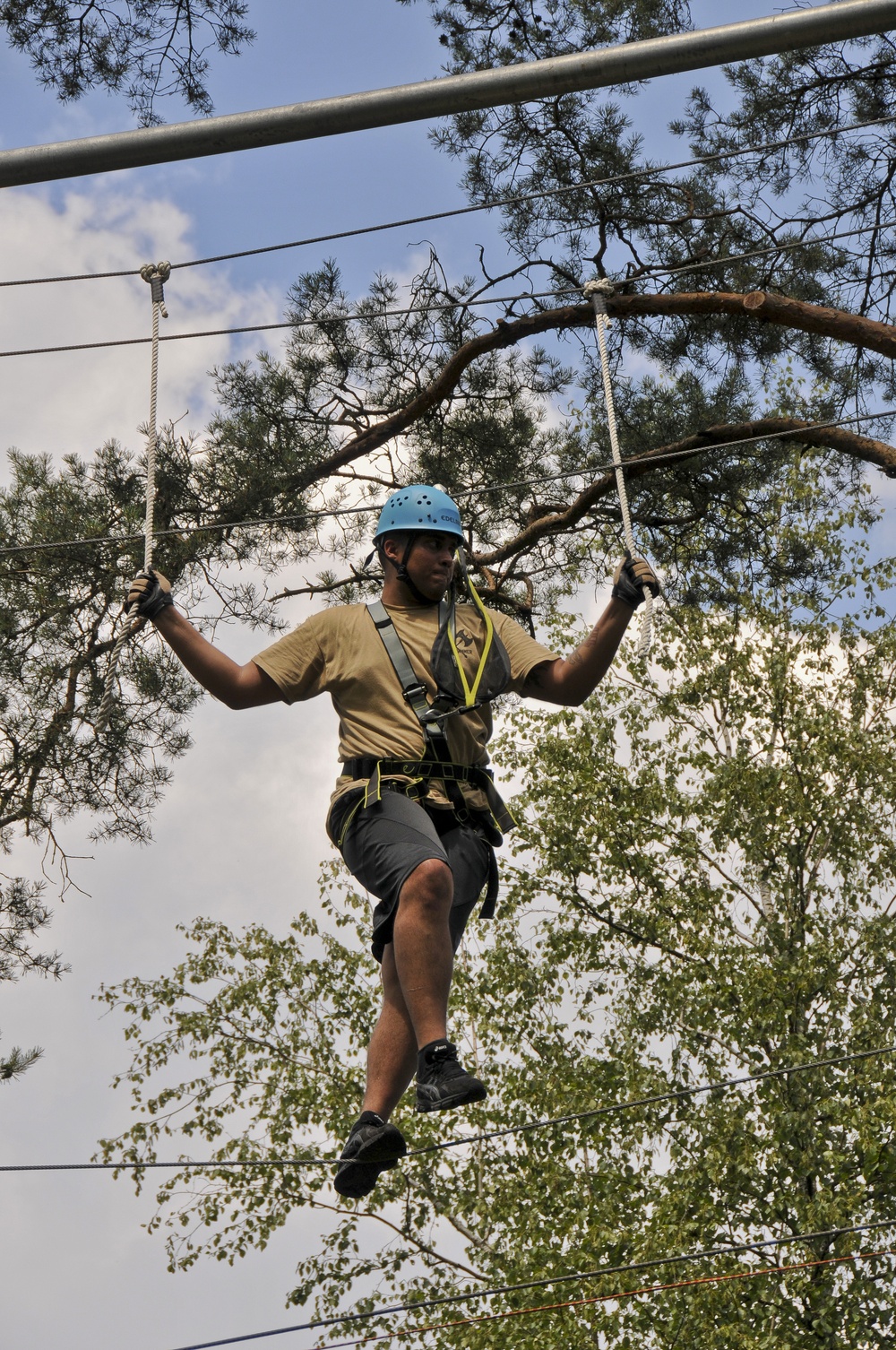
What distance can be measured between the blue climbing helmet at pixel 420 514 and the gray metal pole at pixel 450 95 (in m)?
0.96

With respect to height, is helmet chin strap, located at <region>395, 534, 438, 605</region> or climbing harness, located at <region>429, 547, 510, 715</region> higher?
helmet chin strap, located at <region>395, 534, 438, 605</region>

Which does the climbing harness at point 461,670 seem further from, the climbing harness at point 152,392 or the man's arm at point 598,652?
the climbing harness at point 152,392

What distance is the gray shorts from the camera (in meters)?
4.00

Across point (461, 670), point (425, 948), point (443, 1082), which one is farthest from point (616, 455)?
point (443, 1082)

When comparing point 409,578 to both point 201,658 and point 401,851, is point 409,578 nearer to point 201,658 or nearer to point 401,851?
point 201,658

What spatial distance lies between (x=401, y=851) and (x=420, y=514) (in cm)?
91

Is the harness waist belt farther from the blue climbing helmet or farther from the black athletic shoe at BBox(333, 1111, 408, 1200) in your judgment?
the black athletic shoe at BBox(333, 1111, 408, 1200)

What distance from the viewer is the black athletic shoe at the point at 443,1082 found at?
3639mm

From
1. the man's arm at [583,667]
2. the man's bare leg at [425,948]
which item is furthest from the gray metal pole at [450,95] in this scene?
the man's bare leg at [425,948]

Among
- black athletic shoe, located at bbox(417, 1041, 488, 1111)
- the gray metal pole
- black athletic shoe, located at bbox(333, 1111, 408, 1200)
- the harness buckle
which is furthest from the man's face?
black athletic shoe, located at bbox(333, 1111, 408, 1200)

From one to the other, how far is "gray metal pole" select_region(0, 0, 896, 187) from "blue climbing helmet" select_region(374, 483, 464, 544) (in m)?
0.96

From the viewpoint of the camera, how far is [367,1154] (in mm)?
3902

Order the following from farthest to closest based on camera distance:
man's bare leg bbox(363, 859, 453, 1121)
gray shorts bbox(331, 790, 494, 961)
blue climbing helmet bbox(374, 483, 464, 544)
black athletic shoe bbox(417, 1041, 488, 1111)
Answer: blue climbing helmet bbox(374, 483, 464, 544), gray shorts bbox(331, 790, 494, 961), man's bare leg bbox(363, 859, 453, 1121), black athletic shoe bbox(417, 1041, 488, 1111)

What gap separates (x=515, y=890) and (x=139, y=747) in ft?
24.3
